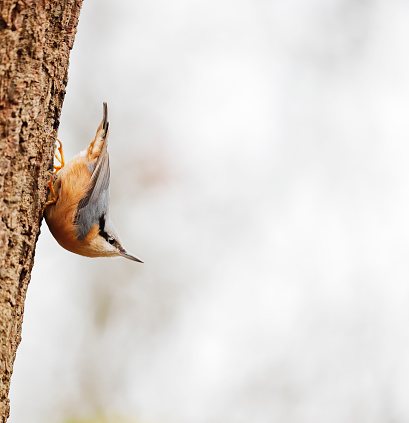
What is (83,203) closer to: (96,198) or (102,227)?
(96,198)

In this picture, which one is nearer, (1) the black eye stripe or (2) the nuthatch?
(2) the nuthatch

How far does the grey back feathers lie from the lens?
8.11 ft

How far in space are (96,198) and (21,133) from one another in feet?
2.36

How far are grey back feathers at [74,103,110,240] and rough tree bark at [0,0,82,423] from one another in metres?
0.43

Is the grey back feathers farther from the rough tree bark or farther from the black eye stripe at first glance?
the rough tree bark

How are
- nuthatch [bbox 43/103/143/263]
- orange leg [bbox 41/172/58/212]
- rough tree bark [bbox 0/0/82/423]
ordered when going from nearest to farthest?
1. rough tree bark [bbox 0/0/82/423]
2. orange leg [bbox 41/172/58/212]
3. nuthatch [bbox 43/103/143/263]

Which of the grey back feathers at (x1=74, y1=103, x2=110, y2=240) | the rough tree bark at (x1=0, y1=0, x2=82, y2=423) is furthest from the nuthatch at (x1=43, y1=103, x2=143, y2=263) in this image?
the rough tree bark at (x1=0, y1=0, x2=82, y2=423)

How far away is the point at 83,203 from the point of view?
2.46 meters

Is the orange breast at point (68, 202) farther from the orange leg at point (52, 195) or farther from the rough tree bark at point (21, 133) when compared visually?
the rough tree bark at point (21, 133)

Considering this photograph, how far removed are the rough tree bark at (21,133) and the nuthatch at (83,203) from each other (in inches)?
9.8

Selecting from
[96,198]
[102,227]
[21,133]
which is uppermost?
[21,133]

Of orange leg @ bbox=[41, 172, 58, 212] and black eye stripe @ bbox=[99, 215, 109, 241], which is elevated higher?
orange leg @ bbox=[41, 172, 58, 212]

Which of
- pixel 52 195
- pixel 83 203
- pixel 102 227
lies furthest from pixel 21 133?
pixel 102 227

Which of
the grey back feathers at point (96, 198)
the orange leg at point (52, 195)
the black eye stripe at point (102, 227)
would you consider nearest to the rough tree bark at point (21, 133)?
the orange leg at point (52, 195)
